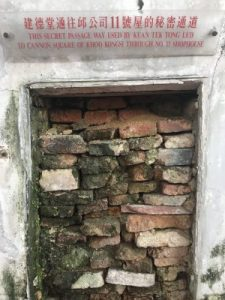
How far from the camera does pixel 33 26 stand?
1.84 metres

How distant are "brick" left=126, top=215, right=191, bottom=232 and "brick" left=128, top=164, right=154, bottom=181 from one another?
224mm

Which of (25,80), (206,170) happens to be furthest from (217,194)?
(25,80)

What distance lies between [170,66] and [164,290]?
1316 millimetres

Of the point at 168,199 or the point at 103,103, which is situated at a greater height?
the point at 103,103

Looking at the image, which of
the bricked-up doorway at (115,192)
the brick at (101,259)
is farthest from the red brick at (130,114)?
the brick at (101,259)

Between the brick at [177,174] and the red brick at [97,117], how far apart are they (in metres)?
0.45

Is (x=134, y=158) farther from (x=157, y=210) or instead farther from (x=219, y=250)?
(x=219, y=250)

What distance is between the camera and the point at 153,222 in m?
2.27

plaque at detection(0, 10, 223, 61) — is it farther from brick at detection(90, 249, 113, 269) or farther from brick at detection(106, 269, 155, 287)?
brick at detection(106, 269, 155, 287)

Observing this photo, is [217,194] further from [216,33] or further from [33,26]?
[33,26]

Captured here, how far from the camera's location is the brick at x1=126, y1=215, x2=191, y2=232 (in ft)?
7.45

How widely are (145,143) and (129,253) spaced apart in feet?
2.13

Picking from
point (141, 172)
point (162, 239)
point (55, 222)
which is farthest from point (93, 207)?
point (162, 239)

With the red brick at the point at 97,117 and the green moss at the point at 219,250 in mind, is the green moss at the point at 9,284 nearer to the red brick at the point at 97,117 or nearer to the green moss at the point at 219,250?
the red brick at the point at 97,117
